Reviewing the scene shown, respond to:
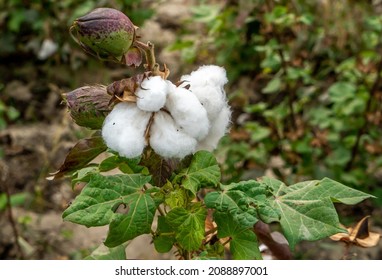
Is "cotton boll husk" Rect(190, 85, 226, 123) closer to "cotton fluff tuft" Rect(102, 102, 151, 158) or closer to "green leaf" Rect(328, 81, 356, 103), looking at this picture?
"cotton fluff tuft" Rect(102, 102, 151, 158)

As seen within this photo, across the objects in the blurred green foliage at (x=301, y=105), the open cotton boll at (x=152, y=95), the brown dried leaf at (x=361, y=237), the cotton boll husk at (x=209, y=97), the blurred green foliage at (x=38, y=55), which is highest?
the open cotton boll at (x=152, y=95)

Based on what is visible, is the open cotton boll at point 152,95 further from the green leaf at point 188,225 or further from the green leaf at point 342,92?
the green leaf at point 342,92

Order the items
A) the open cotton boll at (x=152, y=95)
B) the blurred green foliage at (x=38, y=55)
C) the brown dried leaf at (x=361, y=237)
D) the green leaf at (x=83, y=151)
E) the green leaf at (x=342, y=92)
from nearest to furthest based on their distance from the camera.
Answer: the open cotton boll at (x=152, y=95), the green leaf at (x=83, y=151), the brown dried leaf at (x=361, y=237), the green leaf at (x=342, y=92), the blurred green foliage at (x=38, y=55)

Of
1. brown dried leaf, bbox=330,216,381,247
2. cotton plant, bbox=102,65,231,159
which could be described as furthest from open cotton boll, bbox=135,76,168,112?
brown dried leaf, bbox=330,216,381,247

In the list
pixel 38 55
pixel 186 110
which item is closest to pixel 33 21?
pixel 38 55

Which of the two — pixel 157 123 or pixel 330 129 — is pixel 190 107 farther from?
pixel 330 129

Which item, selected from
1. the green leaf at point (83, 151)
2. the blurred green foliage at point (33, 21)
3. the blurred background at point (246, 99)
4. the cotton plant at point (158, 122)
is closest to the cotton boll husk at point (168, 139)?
the cotton plant at point (158, 122)

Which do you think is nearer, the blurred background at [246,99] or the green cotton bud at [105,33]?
the green cotton bud at [105,33]
